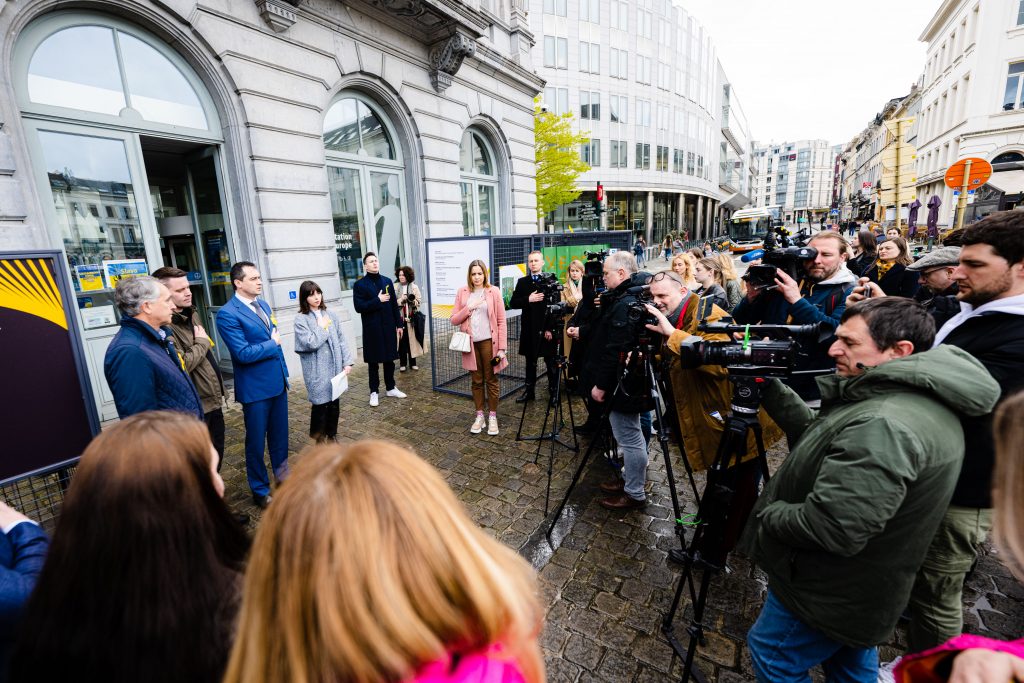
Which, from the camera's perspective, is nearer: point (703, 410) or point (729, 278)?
point (703, 410)

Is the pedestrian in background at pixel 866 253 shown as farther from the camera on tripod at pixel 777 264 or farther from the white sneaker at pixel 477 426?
the white sneaker at pixel 477 426

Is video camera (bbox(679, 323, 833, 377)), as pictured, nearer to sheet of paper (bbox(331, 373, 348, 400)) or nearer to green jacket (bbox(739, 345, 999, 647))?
green jacket (bbox(739, 345, 999, 647))

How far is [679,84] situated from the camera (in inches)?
1505

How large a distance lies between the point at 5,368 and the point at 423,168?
8.44 m

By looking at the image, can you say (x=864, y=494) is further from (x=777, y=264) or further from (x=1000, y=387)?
(x=777, y=264)

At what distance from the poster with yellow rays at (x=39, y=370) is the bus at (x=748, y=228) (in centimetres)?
3636

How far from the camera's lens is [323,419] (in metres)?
4.45

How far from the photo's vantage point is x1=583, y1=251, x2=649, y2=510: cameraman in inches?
135

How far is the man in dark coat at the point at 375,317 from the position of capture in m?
6.16

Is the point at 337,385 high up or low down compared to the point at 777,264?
down

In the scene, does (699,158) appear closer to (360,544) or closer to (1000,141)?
(1000,141)

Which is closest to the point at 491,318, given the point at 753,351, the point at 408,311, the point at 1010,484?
the point at 408,311

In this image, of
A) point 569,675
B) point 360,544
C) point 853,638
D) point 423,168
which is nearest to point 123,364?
point 360,544

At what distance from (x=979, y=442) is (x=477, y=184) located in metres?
11.6
